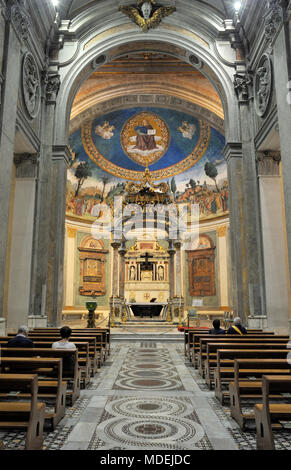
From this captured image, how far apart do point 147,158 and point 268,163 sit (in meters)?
11.4

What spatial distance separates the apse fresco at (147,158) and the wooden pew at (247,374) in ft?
53.1

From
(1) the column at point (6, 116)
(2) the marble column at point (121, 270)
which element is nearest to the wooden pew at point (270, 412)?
(1) the column at point (6, 116)

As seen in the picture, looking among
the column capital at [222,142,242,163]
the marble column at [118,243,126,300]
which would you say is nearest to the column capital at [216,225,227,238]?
the marble column at [118,243,126,300]

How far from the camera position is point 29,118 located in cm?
1003

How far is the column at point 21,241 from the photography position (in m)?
9.73

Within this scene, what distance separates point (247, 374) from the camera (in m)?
3.79

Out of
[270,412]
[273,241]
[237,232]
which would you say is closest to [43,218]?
[237,232]

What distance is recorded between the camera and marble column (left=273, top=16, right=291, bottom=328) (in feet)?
24.8

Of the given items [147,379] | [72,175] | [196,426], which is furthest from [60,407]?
[72,175]

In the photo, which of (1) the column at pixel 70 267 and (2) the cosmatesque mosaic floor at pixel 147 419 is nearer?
(2) the cosmatesque mosaic floor at pixel 147 419

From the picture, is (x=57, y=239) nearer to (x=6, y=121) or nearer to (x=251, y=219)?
(x=6, y=121)

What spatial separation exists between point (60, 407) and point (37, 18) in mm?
10545

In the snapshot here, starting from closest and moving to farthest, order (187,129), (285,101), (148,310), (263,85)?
(285,101)
(263,85)
(148,310)
(187,129)

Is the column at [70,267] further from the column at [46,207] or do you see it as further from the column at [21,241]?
the column at [21,241]
